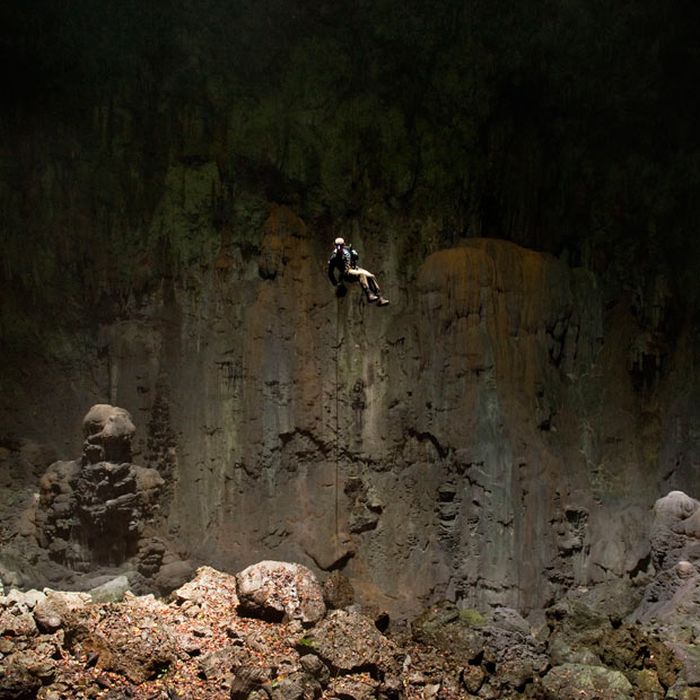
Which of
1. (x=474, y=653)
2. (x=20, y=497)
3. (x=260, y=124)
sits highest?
(x=260, y=124)

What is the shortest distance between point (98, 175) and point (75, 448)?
10.1ft

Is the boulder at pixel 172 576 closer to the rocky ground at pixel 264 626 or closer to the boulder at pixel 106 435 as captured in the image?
the rocky ground at pixel 264 626

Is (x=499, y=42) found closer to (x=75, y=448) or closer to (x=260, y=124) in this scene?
(x=260, y=124)

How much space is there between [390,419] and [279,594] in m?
2.28

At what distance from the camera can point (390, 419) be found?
9109 millimetres

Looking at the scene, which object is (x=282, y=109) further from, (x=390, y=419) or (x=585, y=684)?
(x=585, y=684)

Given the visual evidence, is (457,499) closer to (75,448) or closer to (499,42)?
(75,448)

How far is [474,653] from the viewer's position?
751cm

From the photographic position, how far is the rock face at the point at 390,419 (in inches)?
352

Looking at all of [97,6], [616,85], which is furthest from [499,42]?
[97,6]

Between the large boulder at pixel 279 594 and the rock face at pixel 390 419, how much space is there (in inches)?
34.6

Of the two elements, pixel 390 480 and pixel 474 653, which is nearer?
pixel 474 653

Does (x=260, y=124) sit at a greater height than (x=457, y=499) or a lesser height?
greater

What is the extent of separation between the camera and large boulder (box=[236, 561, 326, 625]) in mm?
7867
